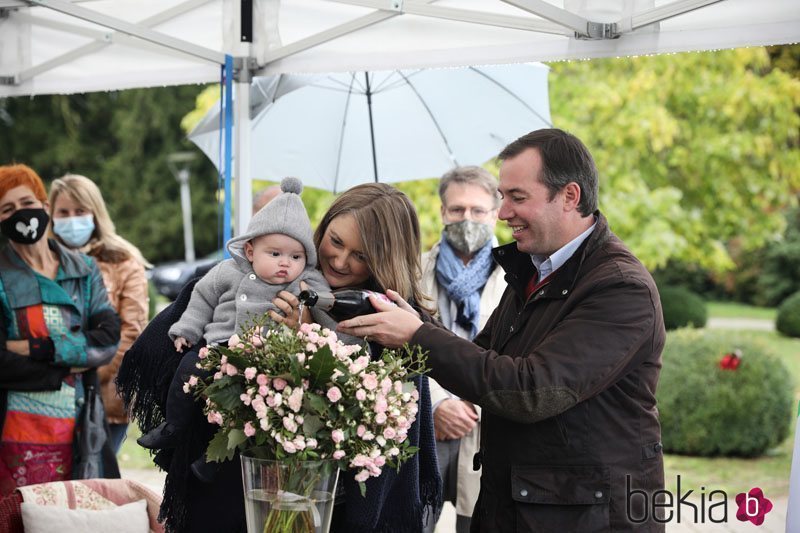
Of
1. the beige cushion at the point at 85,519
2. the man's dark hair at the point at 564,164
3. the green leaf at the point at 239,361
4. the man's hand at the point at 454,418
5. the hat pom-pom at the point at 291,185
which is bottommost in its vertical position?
the beige cushion at the point at 85,519

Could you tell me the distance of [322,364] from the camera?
226cm

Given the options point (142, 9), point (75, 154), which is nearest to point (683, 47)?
point (142, 9)

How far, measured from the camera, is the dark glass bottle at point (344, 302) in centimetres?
264

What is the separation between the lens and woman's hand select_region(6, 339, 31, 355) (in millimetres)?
4304

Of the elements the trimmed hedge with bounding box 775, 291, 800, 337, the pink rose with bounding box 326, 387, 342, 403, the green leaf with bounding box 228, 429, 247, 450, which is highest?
the pink rose with bounding box 326, 387, 342, 403

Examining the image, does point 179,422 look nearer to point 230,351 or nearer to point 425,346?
point 230,351

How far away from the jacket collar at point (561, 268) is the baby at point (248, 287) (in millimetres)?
623

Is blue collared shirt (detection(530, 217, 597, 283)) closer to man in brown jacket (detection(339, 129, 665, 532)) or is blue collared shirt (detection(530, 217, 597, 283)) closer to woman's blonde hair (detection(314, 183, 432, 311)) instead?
man in brown jacket (detection(339, 129, 665, 532))

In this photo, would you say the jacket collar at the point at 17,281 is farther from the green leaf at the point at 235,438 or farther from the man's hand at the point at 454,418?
the green leaf at the point at 235,438

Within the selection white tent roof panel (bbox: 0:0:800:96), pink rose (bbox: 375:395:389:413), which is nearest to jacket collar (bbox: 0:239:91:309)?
white tent roof panel (bbox: 0:0:800:96)

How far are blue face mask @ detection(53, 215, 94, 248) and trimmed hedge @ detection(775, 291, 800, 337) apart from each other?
630 inches

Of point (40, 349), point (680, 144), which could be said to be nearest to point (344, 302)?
point (40, 349)

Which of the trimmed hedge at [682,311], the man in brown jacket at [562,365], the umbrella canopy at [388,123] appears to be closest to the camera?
the man in brown jacket at [562,365]

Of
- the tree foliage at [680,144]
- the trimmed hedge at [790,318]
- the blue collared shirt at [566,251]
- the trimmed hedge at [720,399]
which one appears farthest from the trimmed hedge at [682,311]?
the blue collared shirt at [566,251]
